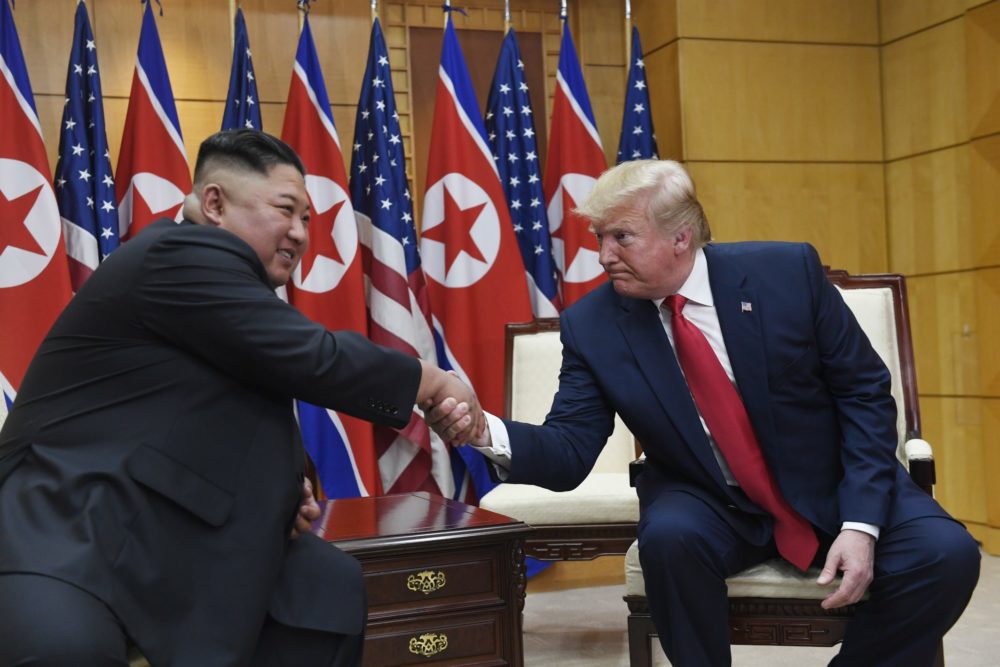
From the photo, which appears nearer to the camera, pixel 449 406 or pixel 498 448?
pixel 449 406

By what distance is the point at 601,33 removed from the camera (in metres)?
5.53

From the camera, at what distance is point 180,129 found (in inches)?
182

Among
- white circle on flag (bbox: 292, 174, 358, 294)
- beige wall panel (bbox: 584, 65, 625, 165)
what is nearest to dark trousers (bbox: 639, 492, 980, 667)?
white circle on flag (bbox: 292, 174, 358, 294)

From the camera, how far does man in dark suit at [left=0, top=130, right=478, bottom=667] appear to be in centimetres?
176

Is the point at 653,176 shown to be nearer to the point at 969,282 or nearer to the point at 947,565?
the point at 947,565

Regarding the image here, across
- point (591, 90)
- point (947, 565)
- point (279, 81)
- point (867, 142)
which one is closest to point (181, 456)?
point (947, 565)

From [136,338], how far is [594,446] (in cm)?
119

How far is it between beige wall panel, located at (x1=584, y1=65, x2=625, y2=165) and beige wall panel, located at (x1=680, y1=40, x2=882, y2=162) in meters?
0.43

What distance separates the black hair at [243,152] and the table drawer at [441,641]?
1.37 meters

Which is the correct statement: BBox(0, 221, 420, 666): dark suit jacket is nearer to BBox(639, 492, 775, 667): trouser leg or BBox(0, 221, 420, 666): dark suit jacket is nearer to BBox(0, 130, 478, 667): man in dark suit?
BBox(0, 130, 478, 667): man in dark suit

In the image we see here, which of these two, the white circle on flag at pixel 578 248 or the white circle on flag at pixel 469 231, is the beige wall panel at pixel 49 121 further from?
the white circle on flag at pixel 578 248

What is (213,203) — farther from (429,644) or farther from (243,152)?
(429,644)

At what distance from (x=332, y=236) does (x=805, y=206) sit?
2.42m

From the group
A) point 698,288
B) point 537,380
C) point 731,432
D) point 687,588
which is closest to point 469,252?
point 537,380
